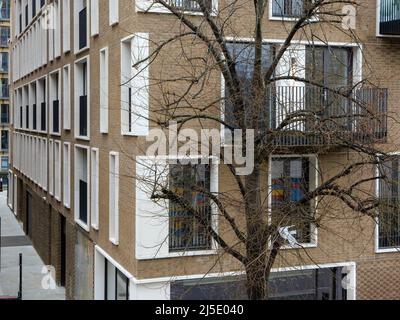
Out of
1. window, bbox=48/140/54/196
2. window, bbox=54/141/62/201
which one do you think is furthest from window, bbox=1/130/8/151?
window, bbox=54/141/62/201

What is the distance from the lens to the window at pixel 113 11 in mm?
13711

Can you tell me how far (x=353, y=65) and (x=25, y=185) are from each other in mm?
24085

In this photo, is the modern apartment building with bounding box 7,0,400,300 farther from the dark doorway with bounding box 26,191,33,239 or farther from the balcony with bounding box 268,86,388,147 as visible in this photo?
the dark doorway with bounding box 26,191,33,239

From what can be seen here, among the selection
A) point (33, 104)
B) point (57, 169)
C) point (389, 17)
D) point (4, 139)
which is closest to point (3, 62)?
point (4, 139)

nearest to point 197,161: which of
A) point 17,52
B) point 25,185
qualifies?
point 25,185

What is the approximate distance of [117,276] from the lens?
47.5 ft

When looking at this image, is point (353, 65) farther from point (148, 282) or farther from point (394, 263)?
point (148, 282)

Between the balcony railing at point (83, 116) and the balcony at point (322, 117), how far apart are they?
700 centimetres

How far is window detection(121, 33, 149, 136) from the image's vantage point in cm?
1192

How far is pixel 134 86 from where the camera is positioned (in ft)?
39.5

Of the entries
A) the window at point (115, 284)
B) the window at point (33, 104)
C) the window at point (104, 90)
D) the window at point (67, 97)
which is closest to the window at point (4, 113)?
the window at point (33, 104)

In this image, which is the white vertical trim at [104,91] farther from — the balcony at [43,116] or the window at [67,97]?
the balcony at [43,116]

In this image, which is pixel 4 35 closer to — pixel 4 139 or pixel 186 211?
pixel 4 139

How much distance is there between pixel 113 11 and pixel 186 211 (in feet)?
20.2
